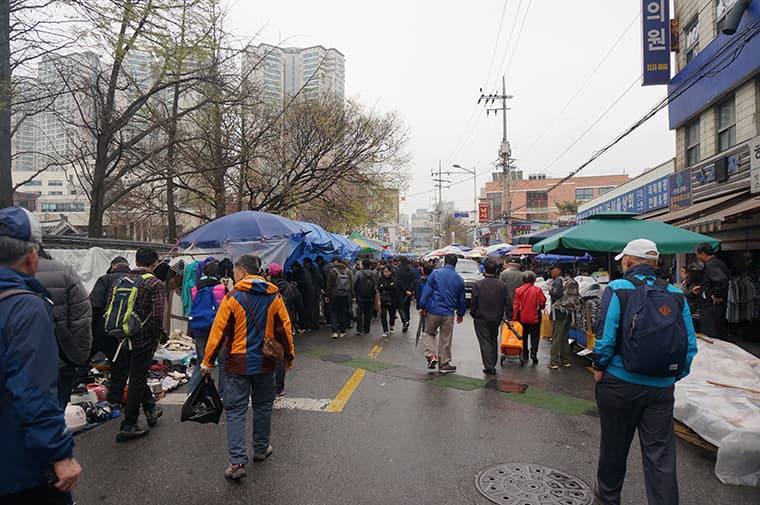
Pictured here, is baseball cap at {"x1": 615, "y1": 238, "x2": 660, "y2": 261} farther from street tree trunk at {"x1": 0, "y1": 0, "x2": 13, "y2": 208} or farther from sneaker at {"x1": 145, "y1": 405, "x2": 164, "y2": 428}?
street tree trunk at {"x1": 0, "y1": 0, "x2": 13, "y2": 208}

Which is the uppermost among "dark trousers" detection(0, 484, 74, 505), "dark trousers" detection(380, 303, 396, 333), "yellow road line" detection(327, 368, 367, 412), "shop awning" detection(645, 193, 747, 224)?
"shop awning" detection(645, 193, 747, 224)

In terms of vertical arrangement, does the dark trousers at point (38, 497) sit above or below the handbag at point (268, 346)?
below

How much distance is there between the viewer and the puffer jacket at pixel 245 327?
13.6ft

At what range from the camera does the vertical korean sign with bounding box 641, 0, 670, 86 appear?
46.8 feet

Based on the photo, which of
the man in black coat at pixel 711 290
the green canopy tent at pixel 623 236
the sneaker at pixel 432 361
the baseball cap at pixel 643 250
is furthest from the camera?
the sneaker at pixel 432 361

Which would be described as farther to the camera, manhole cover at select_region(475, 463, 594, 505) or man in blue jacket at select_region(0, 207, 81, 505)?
manhole cover at select_region(475, 463, 594, 505)

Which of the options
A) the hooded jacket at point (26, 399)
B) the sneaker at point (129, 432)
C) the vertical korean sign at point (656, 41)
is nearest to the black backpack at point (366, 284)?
the sneaker at point (129, 432)

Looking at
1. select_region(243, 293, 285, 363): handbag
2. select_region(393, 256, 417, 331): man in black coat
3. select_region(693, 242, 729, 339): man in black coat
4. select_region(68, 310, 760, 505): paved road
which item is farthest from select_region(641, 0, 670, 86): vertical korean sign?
select_region(243, 293, 285, 363): handbag

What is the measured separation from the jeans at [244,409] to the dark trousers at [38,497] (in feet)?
6.27

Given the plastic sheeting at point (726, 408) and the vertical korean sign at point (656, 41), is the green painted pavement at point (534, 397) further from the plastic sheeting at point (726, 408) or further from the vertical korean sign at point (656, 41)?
the vertical korean sign at point (656, 41)

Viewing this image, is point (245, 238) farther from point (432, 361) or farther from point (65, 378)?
point (65, 378)

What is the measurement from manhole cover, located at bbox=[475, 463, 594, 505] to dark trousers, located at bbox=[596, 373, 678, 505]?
39 cm

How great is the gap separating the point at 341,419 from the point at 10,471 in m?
3.81

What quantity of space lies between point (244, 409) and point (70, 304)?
1.66m
